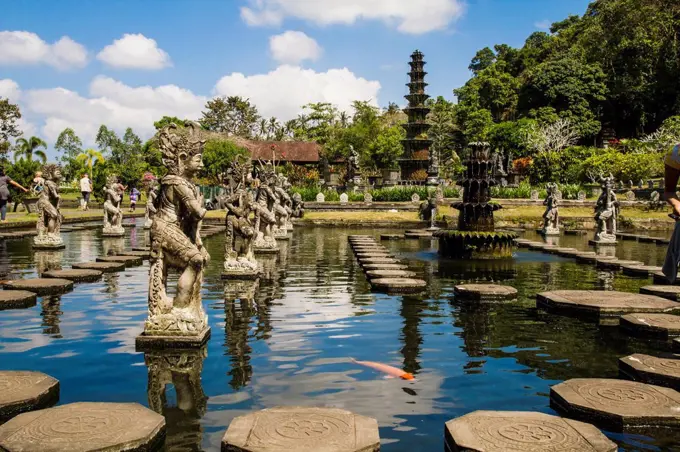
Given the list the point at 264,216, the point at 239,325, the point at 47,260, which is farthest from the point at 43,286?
the point at 264,216

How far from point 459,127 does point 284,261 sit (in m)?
60.6

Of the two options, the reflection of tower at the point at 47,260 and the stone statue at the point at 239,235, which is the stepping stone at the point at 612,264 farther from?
the reflection of tower at the point at 47,260

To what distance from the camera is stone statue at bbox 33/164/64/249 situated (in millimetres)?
16297

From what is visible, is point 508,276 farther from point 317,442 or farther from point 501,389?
point 317,442

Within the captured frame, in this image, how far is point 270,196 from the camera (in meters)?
17.5

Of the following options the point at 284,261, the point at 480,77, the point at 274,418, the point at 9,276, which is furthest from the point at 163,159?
the point at 480,77

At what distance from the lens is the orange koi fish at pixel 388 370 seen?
6.05 meters

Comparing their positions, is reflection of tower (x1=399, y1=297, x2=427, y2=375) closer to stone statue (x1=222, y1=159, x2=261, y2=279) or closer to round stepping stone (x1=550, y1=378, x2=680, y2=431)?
round stepping stone (x1=550, y1=378, x2=680, y2=431)

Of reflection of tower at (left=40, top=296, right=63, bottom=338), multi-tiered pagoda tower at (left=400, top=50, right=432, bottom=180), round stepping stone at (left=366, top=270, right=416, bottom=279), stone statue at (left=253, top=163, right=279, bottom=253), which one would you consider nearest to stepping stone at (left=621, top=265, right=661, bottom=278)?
round stepping stone at (left=366, top=270, right=416, bottom=279)

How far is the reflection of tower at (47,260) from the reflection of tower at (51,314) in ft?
11.1

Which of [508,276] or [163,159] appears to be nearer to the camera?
[163,159]

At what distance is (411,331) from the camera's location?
8.08m

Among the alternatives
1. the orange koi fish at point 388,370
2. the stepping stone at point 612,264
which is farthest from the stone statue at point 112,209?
the orange koi fish at point 388,370

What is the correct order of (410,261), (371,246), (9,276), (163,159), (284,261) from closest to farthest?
(163,159), (9,276), (284,261), (410,261), (371,246)
